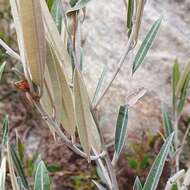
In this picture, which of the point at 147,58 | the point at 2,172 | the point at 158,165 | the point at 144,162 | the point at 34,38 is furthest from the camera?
the point at 147,58

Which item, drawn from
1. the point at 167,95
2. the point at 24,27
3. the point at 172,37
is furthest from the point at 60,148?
the point at 24,27

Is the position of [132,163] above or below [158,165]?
below

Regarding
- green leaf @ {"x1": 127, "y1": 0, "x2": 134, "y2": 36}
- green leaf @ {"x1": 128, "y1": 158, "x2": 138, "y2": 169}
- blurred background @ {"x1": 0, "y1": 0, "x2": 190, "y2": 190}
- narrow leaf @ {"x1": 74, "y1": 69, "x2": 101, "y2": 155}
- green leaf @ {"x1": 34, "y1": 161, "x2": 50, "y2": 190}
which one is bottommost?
green leaf @ {"x1": 128, "y1": 158, "x2": 138, "y2": 169}

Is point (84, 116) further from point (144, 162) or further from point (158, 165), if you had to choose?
point (144, 162)

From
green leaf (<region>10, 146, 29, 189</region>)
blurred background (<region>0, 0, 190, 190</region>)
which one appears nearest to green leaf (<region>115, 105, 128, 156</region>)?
green leaf (<region>10, 146, 29, 189</region>)

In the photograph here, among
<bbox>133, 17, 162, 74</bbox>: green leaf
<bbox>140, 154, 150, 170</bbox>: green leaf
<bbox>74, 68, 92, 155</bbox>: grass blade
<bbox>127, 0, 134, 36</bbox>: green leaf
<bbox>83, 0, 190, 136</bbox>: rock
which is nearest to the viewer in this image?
<bbox>74, 68, 92, 155</bbox>: grass blade

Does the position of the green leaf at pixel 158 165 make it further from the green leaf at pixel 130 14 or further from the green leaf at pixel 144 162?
the green leaf at pixel 144 162

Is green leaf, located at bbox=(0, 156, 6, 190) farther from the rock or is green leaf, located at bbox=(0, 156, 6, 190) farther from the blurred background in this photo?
the rock

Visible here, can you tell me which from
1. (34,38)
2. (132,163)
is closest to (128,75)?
(132,163)
